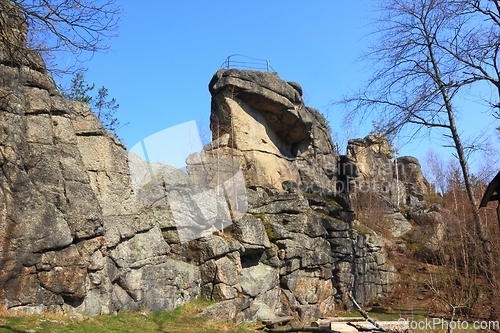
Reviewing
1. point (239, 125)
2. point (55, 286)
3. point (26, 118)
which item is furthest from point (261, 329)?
point (239, 125)

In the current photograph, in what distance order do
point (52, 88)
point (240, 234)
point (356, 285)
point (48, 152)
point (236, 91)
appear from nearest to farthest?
1. point (48, 152)
2. point (52, 88)
3. point (240, 234)
4. point (356, 285)
5. point (236, 91)

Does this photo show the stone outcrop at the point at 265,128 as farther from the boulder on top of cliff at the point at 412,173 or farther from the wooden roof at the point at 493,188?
the wooden roof at the point at 493,188

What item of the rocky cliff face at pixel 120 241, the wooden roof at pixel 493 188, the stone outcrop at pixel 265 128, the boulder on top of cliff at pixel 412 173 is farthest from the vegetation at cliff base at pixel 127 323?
the boulder on top of cliff at pixel 412 173

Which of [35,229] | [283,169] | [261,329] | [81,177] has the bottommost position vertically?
[261,329]

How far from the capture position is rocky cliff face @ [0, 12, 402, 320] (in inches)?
362

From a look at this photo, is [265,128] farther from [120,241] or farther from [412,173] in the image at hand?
[120,241]

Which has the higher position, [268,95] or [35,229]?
[268,95]

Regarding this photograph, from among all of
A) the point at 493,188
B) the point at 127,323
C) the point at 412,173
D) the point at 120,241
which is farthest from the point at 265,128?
the point at 493,188

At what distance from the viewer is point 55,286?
30.0 ft

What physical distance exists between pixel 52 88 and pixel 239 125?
16.5 m

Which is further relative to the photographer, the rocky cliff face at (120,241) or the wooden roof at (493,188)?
the rocky cliff face at (120,241)

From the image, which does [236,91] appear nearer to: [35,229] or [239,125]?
[239,125]

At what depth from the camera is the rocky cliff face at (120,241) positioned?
30.2 ft

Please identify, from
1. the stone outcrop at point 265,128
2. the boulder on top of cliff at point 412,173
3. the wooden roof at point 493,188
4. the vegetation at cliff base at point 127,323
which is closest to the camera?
the wooden roof at point 493,188
